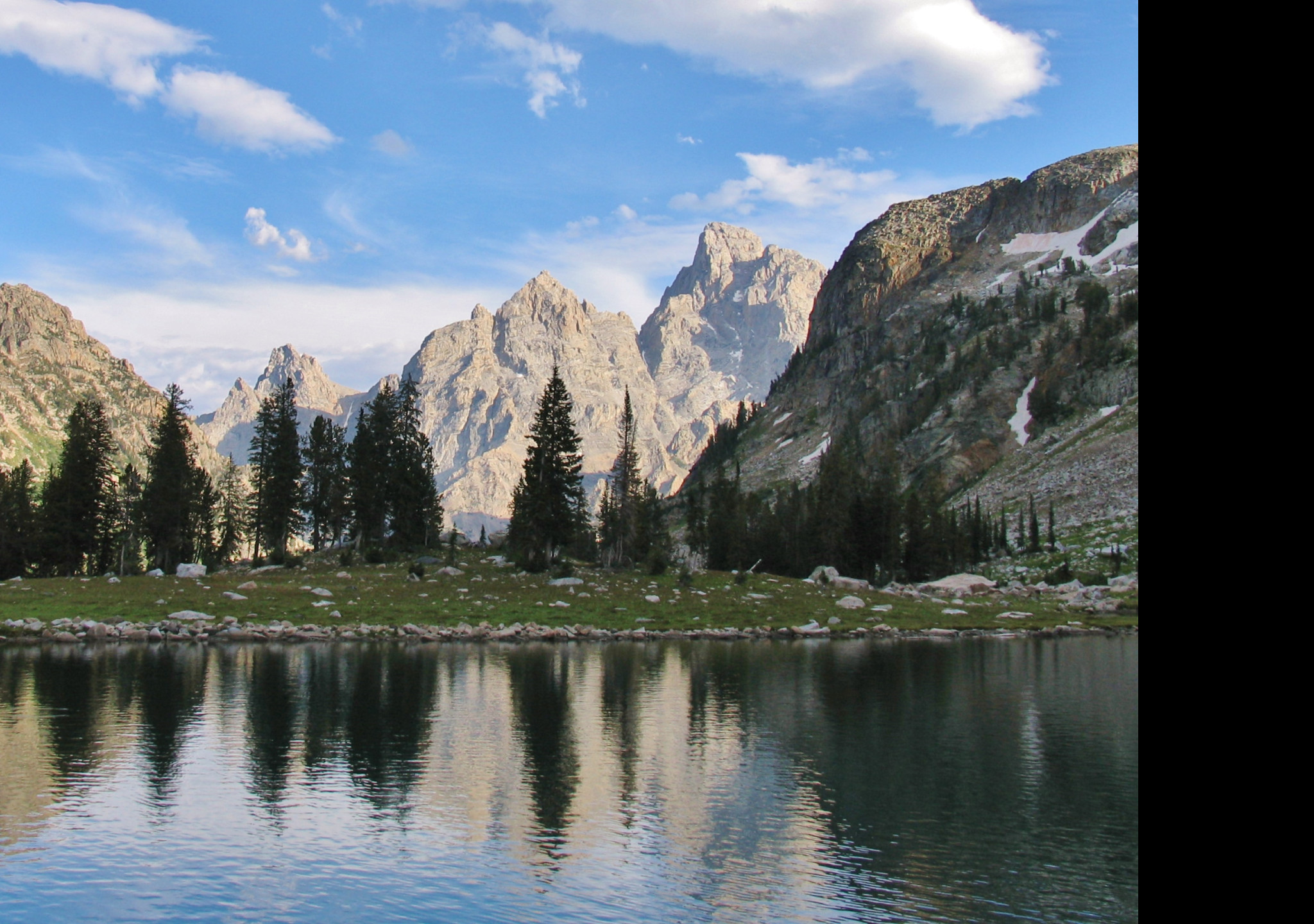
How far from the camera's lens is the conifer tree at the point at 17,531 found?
94438 mm

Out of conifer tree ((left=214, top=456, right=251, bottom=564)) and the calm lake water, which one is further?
conifer tree ((left=214, top=456, right=251, bottom=564))

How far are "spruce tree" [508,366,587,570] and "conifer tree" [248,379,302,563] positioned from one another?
23.4 meters

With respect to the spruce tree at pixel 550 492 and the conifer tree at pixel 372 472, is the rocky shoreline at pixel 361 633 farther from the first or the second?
the conifer tree at pixel 372 472

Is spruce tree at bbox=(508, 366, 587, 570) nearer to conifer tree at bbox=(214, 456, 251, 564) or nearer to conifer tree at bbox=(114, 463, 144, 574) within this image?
conifer tree at bbox=(114, 463, 144, 574)

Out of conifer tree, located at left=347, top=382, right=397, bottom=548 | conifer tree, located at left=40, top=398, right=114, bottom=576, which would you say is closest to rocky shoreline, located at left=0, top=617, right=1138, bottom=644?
conifer tree, located at left=347, top=382, right=397, bottom=548

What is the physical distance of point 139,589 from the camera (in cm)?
7062

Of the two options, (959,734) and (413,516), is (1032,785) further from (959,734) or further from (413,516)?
(413,516)

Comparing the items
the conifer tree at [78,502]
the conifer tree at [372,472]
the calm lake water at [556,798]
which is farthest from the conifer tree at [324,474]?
the calm lake water at [556,798]

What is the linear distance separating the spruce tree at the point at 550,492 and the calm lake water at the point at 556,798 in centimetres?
3799

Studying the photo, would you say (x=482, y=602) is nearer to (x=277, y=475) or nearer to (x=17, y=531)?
(x=277, y=475)

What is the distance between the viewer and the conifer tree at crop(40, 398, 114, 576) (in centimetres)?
9094

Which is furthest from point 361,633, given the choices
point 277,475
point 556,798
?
point 277,475

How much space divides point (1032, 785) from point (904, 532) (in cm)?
11250
